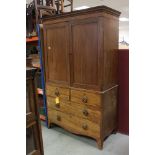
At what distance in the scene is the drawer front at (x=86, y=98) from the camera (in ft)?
7.16

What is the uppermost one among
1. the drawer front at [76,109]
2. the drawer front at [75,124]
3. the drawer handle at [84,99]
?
the drawer handle at [84,99]

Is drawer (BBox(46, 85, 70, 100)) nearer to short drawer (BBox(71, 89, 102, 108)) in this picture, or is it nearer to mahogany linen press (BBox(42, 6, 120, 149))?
mahogany linen press (BBox(42, 6, 120, 149))

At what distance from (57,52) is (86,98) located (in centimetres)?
80

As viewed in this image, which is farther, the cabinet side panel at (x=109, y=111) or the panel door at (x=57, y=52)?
the panel door at (x=57, y=52)

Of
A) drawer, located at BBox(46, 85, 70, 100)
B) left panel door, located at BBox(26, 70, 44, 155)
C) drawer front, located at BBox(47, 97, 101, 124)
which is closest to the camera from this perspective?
left panel door, located at BBox(26, 70, 44, 155)

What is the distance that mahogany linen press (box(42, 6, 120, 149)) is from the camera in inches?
83.5

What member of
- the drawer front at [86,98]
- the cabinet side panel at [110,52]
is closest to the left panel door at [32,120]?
the drawer front at [86,98]

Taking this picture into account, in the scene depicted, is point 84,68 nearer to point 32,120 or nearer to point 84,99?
point 84,99

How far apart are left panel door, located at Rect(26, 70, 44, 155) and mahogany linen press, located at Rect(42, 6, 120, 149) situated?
0.98m

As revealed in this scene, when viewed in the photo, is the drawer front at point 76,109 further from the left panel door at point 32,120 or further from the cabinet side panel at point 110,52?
the left panel door at point 32,120

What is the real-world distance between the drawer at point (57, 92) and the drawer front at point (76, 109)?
0.07 meters

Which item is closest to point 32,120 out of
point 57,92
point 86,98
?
point 86,98

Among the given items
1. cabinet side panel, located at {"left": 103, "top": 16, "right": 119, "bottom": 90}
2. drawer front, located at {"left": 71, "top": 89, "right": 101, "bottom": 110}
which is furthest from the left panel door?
cabinet side panel, located at {"left": 103, "top": 16, "right": 119, "bottom": 90}
